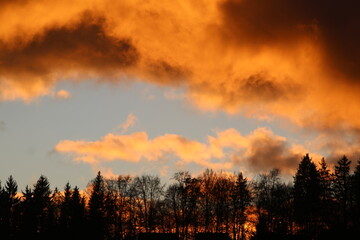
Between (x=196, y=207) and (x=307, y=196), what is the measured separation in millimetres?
22762

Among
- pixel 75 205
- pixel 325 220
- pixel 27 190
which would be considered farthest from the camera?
pixel 27 190

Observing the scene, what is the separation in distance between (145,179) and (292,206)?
109 feet

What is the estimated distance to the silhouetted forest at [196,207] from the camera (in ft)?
260

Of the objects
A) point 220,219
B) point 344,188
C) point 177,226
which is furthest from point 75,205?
point 344,188

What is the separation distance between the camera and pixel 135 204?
92562 mm

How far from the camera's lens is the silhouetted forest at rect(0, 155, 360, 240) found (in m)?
79.2

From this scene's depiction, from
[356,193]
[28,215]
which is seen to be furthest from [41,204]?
[356,193]

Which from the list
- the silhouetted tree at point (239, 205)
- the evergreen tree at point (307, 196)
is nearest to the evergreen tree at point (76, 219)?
the silhouetted tree at point (239, 205)

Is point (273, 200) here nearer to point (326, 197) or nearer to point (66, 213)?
point (326, 197)

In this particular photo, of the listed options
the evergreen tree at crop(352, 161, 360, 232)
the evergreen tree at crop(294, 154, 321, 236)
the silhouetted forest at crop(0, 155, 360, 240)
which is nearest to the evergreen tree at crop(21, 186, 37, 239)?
the silhouetted forest at crop(0, 155, 360, 240)

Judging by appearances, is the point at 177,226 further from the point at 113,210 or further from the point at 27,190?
the point at 27,190

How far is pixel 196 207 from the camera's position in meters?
87.1

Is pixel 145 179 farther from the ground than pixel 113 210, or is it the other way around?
pixel 145 179

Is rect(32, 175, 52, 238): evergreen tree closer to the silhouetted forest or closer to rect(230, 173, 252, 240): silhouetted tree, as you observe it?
the silhouetted forest
